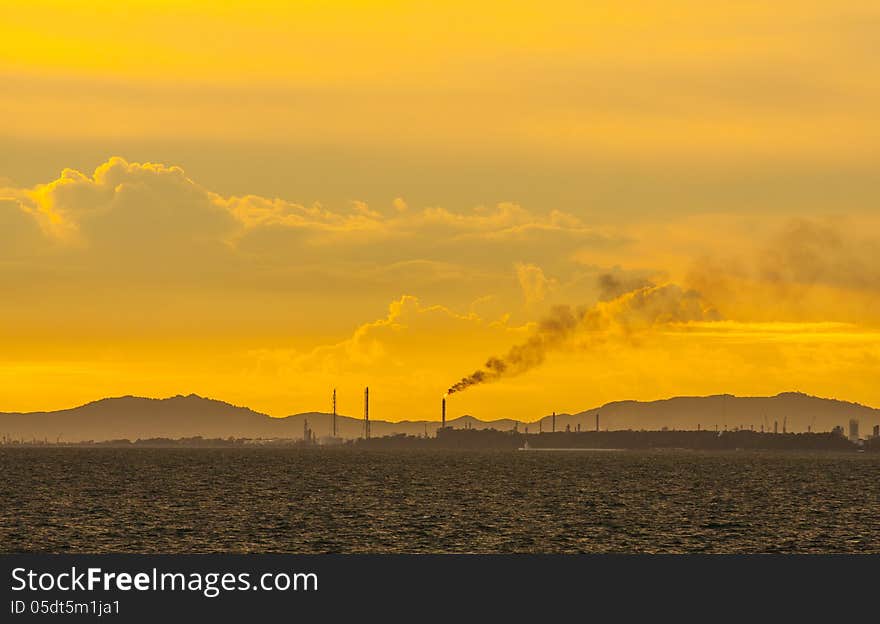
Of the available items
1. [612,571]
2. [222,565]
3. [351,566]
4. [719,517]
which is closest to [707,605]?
[612,571]

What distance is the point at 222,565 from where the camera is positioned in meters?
58.3

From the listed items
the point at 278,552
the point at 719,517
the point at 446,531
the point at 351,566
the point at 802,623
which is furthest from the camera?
the point at 719,517

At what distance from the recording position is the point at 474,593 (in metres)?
Result: 53.9

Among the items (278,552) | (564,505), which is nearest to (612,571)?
(278,552)

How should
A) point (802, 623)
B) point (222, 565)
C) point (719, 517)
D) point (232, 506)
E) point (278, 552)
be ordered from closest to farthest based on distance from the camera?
point (802, 623)
point (222, 565)
point (278, 552)
point (719, 517)
point (232, 506)

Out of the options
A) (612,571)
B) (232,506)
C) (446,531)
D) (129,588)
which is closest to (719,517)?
(446,531)

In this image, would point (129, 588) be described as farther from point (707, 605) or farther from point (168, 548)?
point (168, 548)

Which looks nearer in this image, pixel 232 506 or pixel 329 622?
pixel 329 622

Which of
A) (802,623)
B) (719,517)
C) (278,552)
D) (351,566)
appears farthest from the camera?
(719,517)

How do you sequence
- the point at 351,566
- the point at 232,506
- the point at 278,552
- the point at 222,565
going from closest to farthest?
the point at 351,566, the point at 222,565, the point at 278,552, the point at 232,506

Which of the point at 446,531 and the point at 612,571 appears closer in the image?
the point at 612,571

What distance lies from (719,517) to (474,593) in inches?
3426

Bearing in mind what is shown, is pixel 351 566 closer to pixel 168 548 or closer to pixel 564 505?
pixel 168 548

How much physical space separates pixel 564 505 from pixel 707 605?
3931 inches
